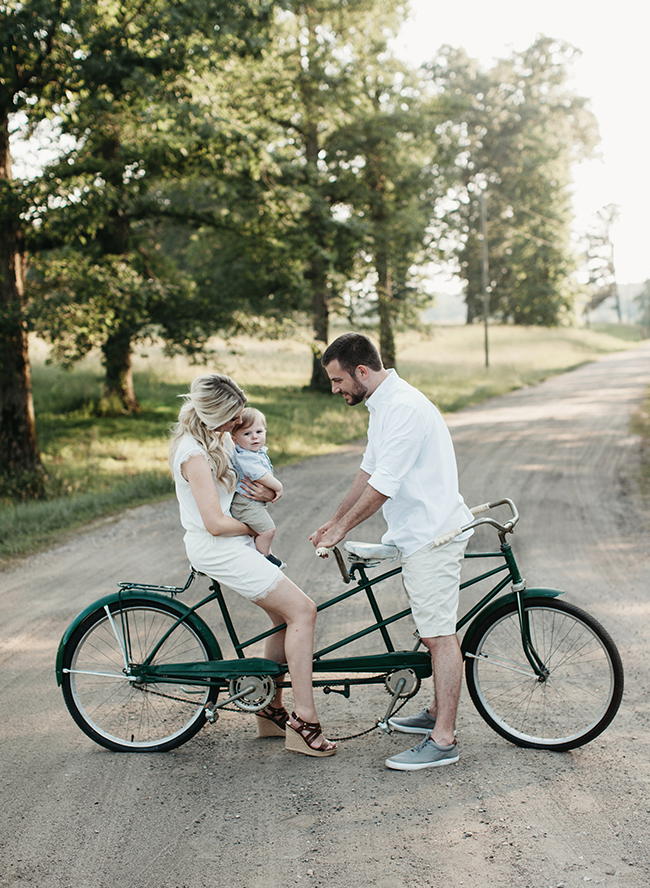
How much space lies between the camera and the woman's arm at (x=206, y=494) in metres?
3.37

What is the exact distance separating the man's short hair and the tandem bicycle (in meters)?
0.91

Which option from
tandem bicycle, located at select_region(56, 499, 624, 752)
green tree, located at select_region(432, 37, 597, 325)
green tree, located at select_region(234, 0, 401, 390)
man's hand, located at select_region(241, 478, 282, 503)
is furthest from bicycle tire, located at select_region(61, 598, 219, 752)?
green tree, located at select_region(432, 37, 597, 325)

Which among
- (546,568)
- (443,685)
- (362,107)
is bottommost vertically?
(546,568)

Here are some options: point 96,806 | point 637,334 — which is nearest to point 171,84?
point 96,806

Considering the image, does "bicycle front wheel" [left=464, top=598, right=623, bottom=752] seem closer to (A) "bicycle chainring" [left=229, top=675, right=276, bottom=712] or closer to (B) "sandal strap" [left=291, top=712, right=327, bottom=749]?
(B) "sandal strap" [left=291, top=712, right=327, bottom=749]

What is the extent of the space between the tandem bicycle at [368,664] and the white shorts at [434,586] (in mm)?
89

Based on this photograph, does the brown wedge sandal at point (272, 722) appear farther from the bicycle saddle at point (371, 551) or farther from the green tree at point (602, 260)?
the green tree at point (602, 260)

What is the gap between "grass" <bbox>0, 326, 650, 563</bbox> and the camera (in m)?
9.84

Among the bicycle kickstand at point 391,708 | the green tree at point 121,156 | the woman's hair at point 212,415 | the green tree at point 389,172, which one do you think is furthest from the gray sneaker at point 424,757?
the green tree at point 389,172

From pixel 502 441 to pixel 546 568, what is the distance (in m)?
7.41

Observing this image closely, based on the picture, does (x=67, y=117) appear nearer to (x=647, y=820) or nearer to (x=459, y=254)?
(x=647, y=820)

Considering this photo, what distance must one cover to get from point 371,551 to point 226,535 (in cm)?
73

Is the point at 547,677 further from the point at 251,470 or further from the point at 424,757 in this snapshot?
the point at 251,470

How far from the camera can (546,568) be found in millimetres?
6562
